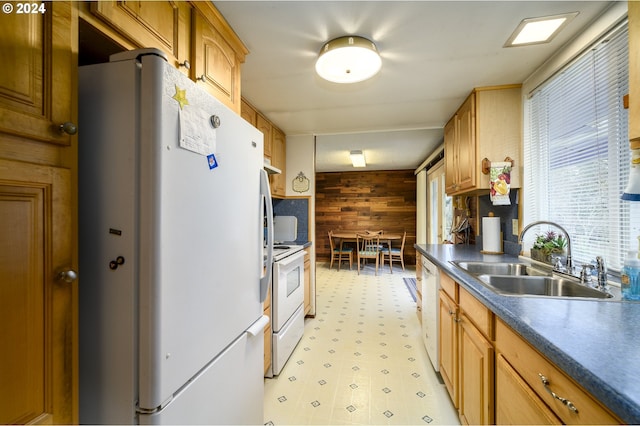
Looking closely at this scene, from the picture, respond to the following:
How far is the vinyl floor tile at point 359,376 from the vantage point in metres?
1.61

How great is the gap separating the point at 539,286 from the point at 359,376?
1325mm

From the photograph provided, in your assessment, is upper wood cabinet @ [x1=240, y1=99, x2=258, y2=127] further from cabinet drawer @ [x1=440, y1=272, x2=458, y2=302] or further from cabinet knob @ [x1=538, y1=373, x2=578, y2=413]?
cabinet knob @ [x1=538, y1=373, x2=578, y2=413]

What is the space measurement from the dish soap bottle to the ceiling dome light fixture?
1.41 metres

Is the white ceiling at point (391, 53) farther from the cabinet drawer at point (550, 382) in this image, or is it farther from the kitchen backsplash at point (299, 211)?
the cabinet drawer at point (550, 382)

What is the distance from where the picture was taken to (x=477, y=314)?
124cm

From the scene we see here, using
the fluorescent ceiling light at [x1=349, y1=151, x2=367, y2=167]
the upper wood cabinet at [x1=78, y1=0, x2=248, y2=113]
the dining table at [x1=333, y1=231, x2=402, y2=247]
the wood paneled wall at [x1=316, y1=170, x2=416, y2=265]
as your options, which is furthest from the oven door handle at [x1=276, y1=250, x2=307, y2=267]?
the wood paneled wall at [x1=316, y1=170, x2=416, y2=265]

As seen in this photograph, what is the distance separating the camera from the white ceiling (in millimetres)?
1240

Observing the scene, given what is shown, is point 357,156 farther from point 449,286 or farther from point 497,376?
point 497,376

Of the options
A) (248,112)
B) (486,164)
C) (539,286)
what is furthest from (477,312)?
(248,112)

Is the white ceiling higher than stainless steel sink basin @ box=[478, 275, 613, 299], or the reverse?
the white ceiling

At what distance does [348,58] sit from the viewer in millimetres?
1448

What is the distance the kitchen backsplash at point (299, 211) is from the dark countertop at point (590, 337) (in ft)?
7.15

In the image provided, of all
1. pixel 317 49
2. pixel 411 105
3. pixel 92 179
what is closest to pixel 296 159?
pixel 411 105

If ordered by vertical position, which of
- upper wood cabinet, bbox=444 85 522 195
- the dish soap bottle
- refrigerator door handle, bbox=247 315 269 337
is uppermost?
upper wood cabinet, bbox=444 85 522 195
